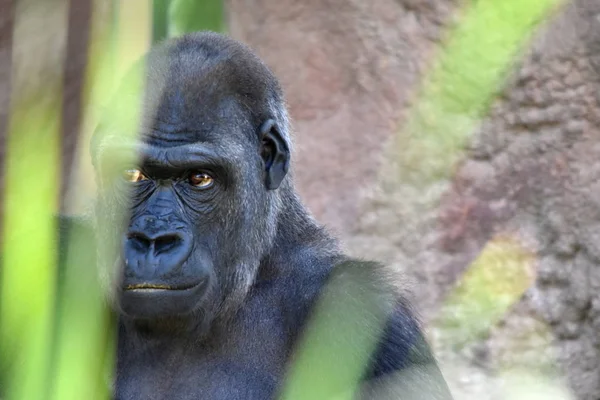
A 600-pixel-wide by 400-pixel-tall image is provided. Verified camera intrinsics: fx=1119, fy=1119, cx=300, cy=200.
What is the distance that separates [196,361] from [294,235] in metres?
0.64

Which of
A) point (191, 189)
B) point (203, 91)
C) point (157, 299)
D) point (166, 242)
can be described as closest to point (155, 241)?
point (166, 242)

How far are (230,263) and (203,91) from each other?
0.64 metres

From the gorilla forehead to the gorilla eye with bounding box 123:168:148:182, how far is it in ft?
0.41

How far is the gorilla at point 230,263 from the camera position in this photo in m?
4.00

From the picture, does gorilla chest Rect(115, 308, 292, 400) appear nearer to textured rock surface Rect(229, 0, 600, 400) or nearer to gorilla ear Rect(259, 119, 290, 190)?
gorilla ear Rect(259, 119, 290, 190)

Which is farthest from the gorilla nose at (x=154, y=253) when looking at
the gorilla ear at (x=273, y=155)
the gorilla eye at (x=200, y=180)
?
the gorilla ear at (x=273, y=155)

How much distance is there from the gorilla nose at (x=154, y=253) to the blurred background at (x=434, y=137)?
2.07 meters

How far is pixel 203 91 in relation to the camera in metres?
4.14

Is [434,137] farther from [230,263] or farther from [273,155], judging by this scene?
[230,263]

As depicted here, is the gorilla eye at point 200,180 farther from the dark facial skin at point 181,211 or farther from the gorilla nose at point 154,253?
the gorilla nose at point 154,253

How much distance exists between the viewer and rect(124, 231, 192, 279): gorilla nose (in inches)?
145

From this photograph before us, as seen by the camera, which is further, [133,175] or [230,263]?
[230,263]

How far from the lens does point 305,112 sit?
6.02 meters

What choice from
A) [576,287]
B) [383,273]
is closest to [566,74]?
[576,287]
